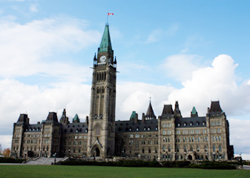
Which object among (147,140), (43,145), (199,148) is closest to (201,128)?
(199,148)

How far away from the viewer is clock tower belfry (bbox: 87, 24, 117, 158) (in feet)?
405

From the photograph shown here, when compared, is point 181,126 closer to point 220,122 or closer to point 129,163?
point 220,122

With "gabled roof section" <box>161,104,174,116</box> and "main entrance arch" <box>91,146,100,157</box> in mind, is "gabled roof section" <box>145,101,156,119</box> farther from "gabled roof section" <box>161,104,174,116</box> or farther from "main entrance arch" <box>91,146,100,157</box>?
"main entrance arch" <box>91,146,100,157</box>

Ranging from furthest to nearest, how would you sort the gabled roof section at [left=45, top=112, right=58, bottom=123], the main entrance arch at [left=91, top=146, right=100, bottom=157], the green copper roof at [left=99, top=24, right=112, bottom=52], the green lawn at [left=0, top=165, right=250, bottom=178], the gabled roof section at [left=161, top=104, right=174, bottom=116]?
the gabled roof section at [left=45, top=112, right=58, bottom=123] → the green copper roof at [left=99, top=24, right=112, bottom=52] → the main entrance arch at [left=91, top=146, right=100, bottom=157] → the gabled roof section at [left=161, top=104, right=174, bottom=116] → the green lawn at [left=0, top=165, right=250, bottom=178]

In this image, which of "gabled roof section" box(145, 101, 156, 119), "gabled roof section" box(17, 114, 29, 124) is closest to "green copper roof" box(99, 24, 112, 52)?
"gabled roof section" box(145, 101, 156, 119)

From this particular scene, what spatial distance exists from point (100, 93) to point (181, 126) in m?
37.7

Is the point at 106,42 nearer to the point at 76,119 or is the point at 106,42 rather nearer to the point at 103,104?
the point at 103,104

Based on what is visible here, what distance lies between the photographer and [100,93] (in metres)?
130

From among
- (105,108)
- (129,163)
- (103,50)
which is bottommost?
(129,163)

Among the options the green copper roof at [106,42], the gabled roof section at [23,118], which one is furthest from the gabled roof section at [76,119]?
the green copper roof at [106,42]

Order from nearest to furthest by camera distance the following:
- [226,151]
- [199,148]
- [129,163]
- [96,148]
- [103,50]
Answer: [129,163] < [226,151] < [199,148] < [96,148] < [103,50]

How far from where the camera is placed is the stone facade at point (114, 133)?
365 ft

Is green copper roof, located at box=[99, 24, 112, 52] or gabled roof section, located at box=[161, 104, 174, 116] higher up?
green copper roof, located at box=[99, 24, 112, 52]

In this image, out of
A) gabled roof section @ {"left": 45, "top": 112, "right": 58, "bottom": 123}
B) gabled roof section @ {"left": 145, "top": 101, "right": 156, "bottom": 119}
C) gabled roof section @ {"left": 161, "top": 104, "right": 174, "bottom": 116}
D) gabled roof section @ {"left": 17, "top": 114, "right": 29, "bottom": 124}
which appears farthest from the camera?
gabled roof section @ {"left": 145, "top": 101, "right": 156, "bottom": 119}
